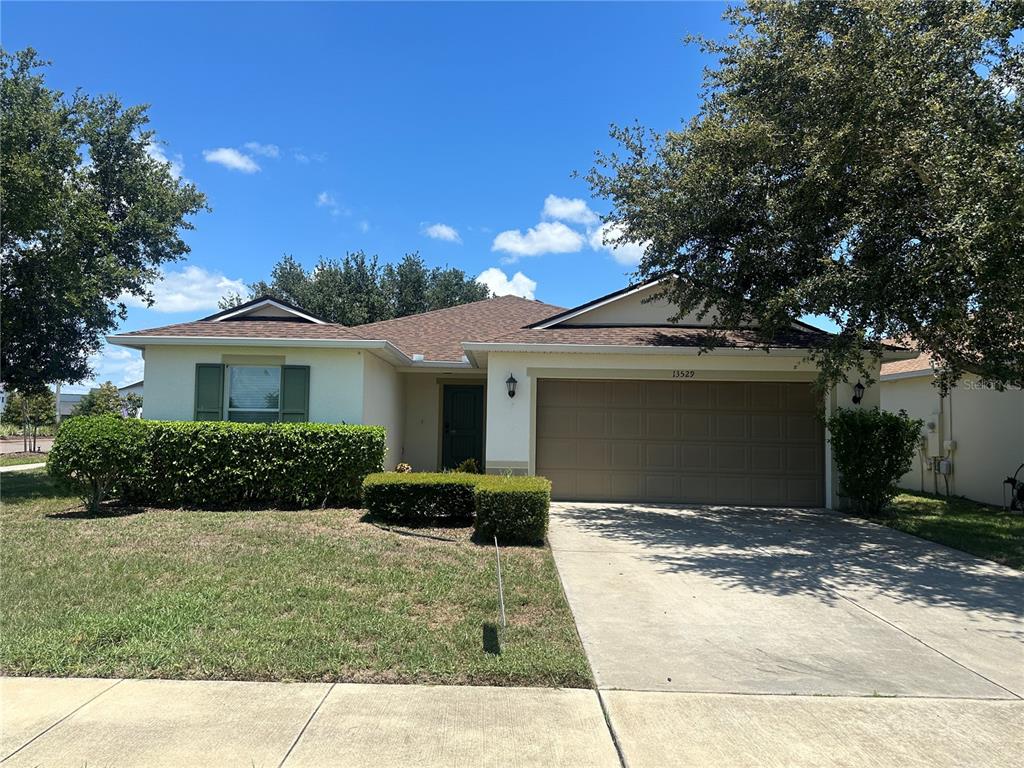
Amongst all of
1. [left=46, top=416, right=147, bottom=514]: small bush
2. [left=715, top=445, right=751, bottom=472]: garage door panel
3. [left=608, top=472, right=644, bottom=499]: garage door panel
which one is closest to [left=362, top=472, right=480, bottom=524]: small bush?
[left=46, top=416, right=147, bottom=514]: small bush

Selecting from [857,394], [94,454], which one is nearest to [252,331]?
[94,454]

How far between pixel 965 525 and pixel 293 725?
11087 millimetres

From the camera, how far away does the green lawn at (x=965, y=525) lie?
8695 mm

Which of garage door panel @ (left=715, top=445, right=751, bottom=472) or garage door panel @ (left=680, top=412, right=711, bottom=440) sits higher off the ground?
garage door panel @ (left=680, top=412, right=711, bottom=440)

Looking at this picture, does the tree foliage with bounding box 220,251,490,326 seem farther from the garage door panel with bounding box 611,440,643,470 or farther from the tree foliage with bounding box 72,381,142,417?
the garage door panel with bounding box 611,440,643,470

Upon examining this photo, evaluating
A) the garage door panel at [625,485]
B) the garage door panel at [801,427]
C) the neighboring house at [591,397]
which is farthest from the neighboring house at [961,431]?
the garage door panel at [625,485]

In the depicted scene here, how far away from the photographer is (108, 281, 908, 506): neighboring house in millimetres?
11891

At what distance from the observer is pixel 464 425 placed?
51.9 ft

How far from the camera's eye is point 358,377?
471 inches

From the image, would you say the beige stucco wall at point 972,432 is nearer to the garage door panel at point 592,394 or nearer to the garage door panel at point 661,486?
the garage door panel at point 661,486

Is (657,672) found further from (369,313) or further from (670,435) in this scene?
(369,313)

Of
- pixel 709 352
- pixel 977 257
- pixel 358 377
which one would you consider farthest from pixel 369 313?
pixel 977 257

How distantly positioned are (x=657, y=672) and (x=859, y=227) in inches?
275

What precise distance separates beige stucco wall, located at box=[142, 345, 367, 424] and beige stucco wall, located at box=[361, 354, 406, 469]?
0.22 metres
